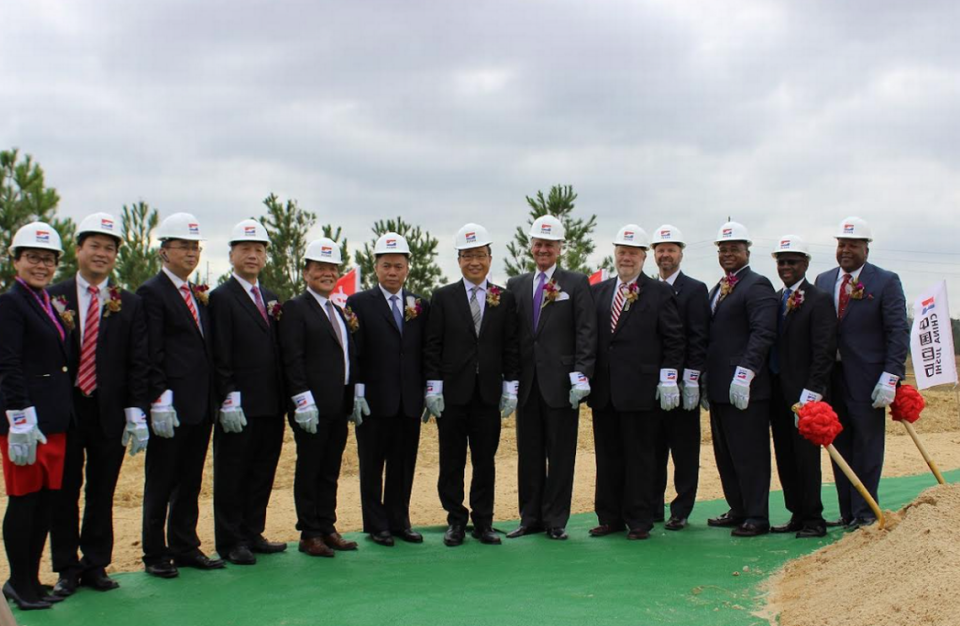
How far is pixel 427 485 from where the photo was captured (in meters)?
10.3

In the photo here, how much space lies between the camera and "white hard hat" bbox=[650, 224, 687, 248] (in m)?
6.93

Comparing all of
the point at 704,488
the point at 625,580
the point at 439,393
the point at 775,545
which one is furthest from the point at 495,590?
the point at 704,488

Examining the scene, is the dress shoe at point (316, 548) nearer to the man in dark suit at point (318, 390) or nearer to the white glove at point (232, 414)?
the man in dark suit at point (318, 390)

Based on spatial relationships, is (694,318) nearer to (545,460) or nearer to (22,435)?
(545,460)

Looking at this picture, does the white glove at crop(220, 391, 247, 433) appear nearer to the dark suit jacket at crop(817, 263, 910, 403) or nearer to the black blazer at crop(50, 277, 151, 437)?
the black blazer at crop(50, 277, 151, 437)

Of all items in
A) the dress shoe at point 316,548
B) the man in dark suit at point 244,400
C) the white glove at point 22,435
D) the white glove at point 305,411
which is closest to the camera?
the white glove at point 22,435

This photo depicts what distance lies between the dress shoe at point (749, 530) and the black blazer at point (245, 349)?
3370mm

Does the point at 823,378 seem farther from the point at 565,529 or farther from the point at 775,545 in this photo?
the point at 565,529

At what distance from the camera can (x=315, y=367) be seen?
19.4 ft

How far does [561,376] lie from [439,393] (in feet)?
2.85

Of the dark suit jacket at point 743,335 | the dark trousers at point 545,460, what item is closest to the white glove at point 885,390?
the dark suit jacket at point 743,335

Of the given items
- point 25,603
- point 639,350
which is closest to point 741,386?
point 639,350

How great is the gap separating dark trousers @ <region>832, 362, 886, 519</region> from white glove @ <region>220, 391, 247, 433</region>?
4214 millimetres

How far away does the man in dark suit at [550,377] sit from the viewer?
6258 mm
